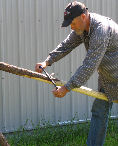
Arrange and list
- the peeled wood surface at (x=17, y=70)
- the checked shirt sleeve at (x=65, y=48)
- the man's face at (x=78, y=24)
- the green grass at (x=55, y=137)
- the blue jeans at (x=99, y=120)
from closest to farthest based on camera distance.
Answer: the peeled wood surface at (x=17, y=70)
the man's face at (x=78, y=24)
the checked shirt sleeve at (x=65, y=48)
the blue jeans at (x=99, y=120)
the green grass at (x=55, y=137)

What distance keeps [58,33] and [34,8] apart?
536 mm

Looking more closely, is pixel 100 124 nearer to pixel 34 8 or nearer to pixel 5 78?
pixel 5 78

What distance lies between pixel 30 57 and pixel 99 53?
6.28 feet

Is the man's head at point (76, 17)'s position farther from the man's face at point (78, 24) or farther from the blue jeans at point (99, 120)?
the blue jeans at point (99, 120)

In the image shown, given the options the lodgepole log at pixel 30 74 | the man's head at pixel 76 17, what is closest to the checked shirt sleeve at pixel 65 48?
the lodgepole log at pixel 30 74

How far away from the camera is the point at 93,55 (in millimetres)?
3756

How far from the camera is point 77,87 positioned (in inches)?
151

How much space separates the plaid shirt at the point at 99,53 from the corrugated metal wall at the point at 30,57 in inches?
44.8

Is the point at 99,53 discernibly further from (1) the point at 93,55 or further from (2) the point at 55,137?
(2) the point at 55,137

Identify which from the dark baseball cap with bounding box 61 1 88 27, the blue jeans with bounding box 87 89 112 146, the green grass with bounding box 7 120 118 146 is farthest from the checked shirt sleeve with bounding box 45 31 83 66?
the green grass with bounding box 7 120 118 146

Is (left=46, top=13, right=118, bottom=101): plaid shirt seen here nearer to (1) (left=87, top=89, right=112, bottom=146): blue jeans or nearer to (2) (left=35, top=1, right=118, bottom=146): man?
(2) (left=35, top=1, right=118, bottom=146): man

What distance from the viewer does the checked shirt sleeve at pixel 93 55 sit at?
374cm

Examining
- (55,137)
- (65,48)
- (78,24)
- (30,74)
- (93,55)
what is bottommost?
(55,137)

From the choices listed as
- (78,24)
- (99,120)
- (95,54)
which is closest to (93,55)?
(95,54)
